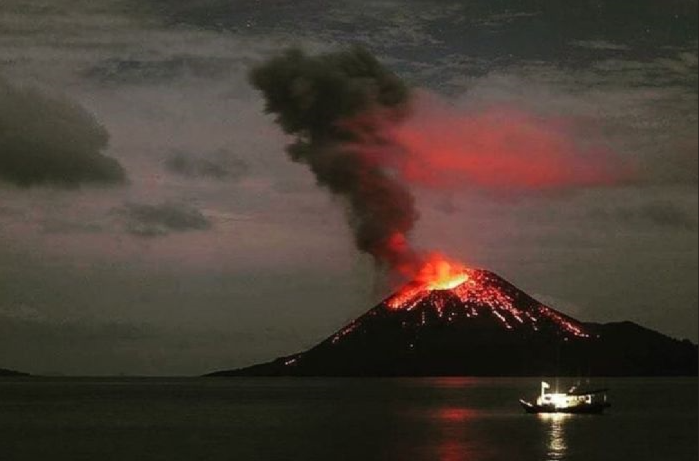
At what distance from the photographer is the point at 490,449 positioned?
→ 2052 inches

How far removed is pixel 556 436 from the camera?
6072 cm

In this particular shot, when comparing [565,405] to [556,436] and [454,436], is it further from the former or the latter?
[454,436]

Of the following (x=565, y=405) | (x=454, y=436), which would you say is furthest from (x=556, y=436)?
(x=565, y=405)

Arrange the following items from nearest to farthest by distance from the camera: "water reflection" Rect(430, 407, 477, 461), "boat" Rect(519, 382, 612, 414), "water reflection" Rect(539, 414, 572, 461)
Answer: "water reflection" Rect(430, 407, 477, 461) < "water reflection" Rect(539, 414, 572, 461) < "boat" Rect(519, 382, 612, 414)

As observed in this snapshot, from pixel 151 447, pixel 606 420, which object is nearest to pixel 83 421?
pixel 151 447

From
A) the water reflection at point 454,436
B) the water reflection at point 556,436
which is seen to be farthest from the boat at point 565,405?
the water reflection at point 454,436

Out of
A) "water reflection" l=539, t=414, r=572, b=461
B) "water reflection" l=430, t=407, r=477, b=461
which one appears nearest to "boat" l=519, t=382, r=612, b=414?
Answer: "water reflection" l=539, t=414, r=572, b=461

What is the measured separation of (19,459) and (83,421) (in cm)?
3112

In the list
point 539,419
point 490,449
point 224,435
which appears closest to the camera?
point 490,449

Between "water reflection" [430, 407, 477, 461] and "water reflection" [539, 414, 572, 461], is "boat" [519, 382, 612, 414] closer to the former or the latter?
"water reflection" [539, 414, 572, 461]

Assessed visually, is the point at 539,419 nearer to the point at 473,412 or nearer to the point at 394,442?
the point at 473,412

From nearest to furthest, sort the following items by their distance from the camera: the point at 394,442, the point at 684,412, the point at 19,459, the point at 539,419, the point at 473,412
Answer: the point at 19,459 < the point at 394,442 < the point at 539,419 < the point at 473,412 < the point at 684,412

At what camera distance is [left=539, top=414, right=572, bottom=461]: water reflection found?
49469 millimetres

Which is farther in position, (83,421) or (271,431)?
(83,421)
